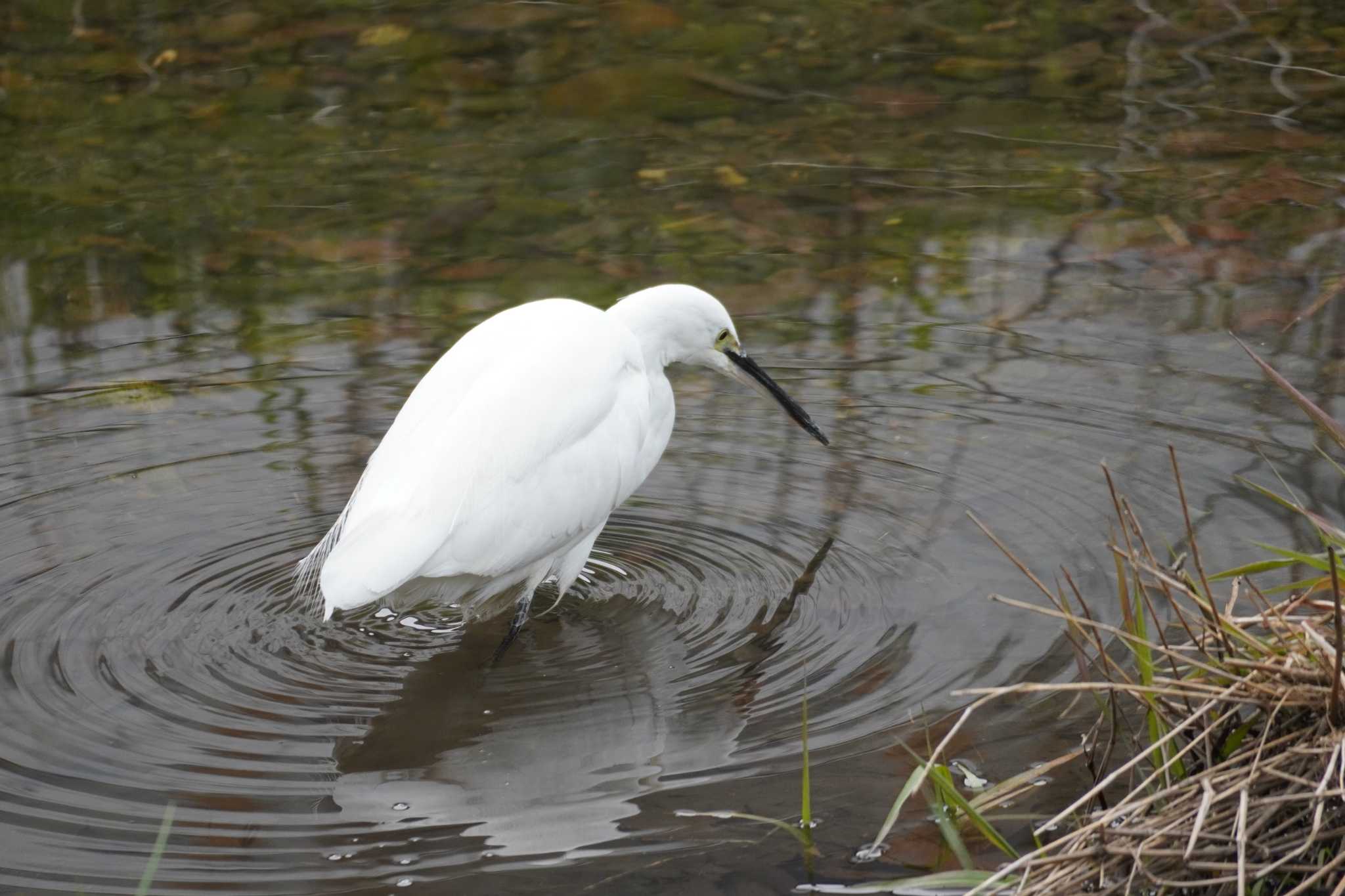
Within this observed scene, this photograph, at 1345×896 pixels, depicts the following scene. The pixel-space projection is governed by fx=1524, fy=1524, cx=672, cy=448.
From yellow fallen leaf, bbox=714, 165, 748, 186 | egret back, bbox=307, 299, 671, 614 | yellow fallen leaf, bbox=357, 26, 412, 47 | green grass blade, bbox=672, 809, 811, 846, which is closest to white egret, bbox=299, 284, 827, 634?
egret back, bbox=307, 299, 671, 614

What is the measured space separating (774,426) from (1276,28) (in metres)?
5.48

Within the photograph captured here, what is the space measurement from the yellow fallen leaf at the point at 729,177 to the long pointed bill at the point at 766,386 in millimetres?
2729

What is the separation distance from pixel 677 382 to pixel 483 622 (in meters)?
1.57

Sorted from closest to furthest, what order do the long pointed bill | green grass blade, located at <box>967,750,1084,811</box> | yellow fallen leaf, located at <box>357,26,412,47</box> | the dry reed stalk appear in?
the dry reed stalk < green grass blade, located at <box>967,750,1084,811</box> < the long pointed bill < yellow fallen leaf, located at <box>357,26,412,47</box>

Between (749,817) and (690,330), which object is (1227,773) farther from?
(690,330)

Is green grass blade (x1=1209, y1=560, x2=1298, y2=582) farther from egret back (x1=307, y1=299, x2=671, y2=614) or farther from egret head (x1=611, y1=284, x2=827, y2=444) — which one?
egret head (x1=611, y1=284, x2=827, y2=444)

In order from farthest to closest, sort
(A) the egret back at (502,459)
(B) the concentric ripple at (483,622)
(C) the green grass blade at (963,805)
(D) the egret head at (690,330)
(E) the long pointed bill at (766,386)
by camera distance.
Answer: (E) the long pointed bill at (766,386)
(D) the egret head at (690,330)
(A) the egret back at (502,459)
(B) the concentric ripple at (483,622)
(C) the green grass blade at (963,805)

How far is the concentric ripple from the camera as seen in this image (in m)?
3.18

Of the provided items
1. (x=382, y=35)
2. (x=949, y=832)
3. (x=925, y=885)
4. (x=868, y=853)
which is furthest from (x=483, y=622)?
(x=382, y=35)

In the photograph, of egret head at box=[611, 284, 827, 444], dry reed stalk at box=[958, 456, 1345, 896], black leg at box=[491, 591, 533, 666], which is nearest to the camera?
dry reed stalk at box=[958, 456, 1345, 896]

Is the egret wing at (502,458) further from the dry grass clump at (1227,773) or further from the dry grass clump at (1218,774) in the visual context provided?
the dry grass clump at (1227,773)

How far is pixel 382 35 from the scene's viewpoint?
9.17 metres

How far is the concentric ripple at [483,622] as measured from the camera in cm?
318

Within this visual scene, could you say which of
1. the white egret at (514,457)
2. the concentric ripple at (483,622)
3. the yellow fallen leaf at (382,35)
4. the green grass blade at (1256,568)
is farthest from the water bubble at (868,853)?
the yellow fallen leaf at (382,35)
